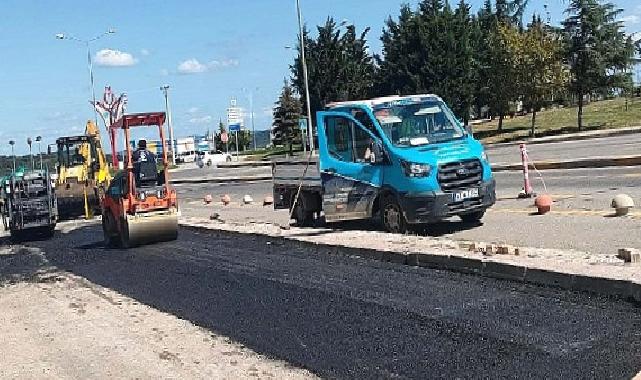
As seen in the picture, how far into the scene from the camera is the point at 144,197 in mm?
15531

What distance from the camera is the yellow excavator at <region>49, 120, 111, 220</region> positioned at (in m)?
26.1

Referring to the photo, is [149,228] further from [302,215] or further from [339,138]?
[339,138]

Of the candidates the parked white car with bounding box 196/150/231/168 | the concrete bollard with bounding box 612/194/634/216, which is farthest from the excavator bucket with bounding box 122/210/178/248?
the parked white car with bounding box 196/150/231/168

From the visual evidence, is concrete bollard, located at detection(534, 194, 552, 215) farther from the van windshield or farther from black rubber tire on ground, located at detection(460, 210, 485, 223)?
the van windshield

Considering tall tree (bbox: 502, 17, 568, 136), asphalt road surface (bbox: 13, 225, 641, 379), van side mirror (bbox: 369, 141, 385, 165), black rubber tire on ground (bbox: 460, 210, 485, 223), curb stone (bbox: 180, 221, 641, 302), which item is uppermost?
tall tree (bbox: 502, 17, 568, 136)

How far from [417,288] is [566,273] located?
1623 mm

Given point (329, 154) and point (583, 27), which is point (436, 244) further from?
point (583, 27)

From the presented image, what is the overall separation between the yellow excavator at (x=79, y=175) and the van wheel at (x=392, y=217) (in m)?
15.5

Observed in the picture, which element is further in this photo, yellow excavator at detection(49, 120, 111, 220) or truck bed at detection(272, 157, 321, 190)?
yellow excavator at detection(49, 120, 111, 220)

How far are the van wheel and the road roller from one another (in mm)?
5108

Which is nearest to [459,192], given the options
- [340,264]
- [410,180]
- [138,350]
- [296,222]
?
[410,180]

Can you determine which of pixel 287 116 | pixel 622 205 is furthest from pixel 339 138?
pixel 287 116

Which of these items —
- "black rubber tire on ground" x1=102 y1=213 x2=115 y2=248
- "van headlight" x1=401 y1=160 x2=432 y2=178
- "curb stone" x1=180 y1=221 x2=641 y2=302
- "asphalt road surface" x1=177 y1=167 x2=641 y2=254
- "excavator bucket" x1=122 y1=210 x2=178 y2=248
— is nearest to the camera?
"curb stone" x1=180 y1=221 x2=641 y2=302

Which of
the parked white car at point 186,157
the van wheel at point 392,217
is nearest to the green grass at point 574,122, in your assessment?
the van wheel at point 392,217
